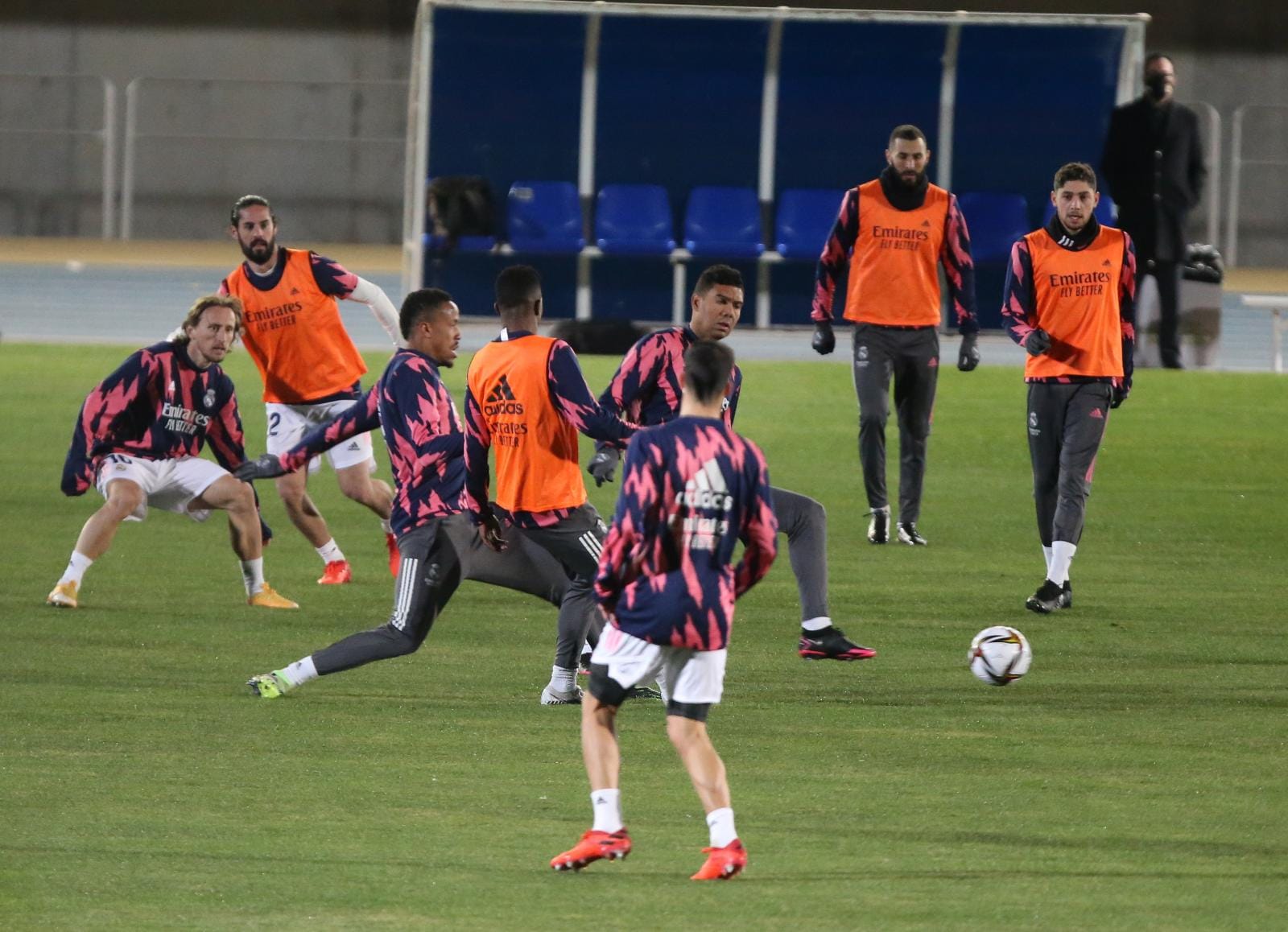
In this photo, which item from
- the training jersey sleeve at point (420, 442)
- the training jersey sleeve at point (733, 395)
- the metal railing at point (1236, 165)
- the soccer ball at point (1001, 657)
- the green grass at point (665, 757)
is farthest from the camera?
the metal railing at point (1236, 165)

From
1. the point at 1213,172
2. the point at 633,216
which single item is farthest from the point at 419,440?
the point at 1213,172

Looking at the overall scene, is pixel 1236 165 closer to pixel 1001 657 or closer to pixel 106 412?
pixel 106 412

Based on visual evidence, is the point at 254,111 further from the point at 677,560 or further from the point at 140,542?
the point at 677,560

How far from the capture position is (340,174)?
3497cm

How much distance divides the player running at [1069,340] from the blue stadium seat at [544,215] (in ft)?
36.0

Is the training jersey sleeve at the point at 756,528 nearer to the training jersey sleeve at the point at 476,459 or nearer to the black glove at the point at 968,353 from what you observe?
the training jersey sleeve at the point at 476,459

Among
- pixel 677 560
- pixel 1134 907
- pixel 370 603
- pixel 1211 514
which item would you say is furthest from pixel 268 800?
pixel 1211 514

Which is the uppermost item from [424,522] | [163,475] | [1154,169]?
[1154,169]

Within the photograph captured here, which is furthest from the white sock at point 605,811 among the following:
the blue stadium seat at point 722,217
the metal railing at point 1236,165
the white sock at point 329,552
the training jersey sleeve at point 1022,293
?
the metal railing at point 1236,165

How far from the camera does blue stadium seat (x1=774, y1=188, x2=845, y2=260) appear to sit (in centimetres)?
2152

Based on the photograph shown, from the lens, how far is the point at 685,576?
5914 millimetres

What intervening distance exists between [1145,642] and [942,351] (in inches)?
491

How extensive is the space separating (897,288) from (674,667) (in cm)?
693

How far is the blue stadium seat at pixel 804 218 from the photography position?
21.5 metres
